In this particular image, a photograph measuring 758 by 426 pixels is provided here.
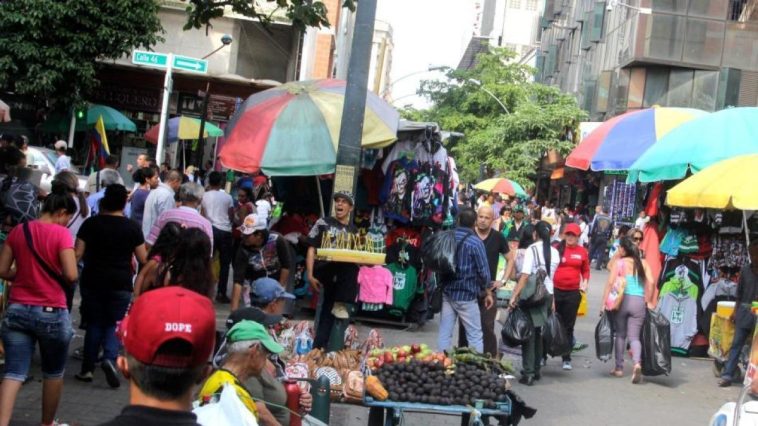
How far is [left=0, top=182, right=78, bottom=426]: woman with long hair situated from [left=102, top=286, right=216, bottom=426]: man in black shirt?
4065 mm

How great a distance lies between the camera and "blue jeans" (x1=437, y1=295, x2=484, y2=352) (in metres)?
9.80

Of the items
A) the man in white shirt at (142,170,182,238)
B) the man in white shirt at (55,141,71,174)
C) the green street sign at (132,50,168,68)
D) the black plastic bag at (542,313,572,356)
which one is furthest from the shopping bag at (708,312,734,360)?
the man in white shirt at (55,141,71,174)

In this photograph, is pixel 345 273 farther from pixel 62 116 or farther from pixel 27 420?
pixel 62 116

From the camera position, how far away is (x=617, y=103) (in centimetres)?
3959

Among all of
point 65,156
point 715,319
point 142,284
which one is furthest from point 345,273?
point 65,156

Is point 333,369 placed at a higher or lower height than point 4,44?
lower

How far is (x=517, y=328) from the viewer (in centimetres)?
1093

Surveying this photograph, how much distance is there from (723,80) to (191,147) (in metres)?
19.3

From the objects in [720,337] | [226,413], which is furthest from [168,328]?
[720,337]

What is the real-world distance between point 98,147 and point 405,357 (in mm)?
13965

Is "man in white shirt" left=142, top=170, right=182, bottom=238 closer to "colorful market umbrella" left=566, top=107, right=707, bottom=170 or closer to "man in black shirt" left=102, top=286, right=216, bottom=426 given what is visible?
"colorful market umbrella" left=566, top=107, right=707, bottom=170

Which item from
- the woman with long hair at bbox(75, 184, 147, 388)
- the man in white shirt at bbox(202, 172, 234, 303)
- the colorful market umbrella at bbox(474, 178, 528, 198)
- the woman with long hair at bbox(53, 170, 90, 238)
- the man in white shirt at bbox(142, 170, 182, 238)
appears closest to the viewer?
the woman with long hair at bbox(75, 184, 147, 388)

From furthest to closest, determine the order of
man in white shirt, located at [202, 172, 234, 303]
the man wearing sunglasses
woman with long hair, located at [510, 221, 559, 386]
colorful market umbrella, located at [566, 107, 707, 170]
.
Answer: colorful market umbrella, located at [566, 107, 707, 170], man in white shirt, located at [202, 172, 234, 303], woman with long hair, located at [510, 221, 559, 386], the man wearing sunglasses

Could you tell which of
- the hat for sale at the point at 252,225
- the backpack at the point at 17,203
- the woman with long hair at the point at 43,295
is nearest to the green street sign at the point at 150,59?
the hat for sale at the point at 252,225
